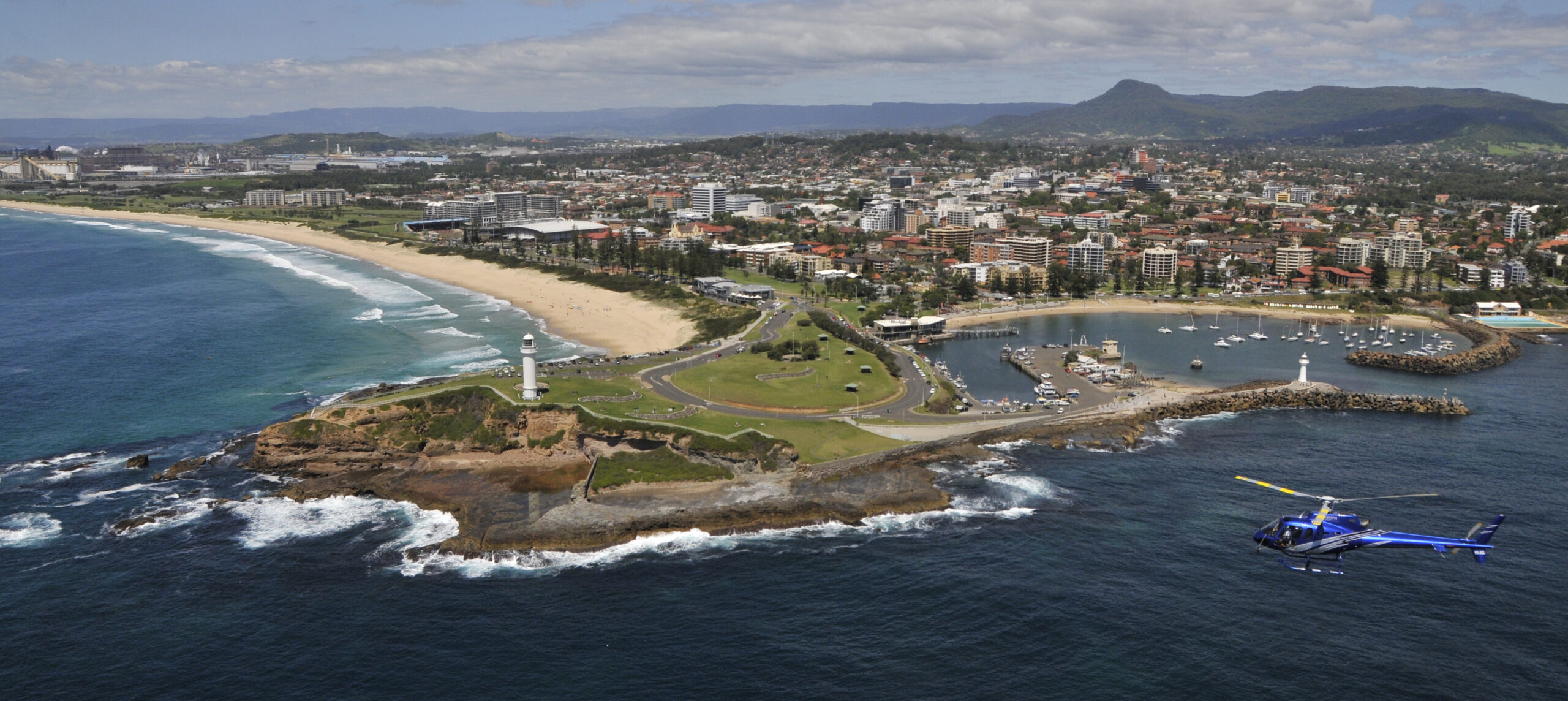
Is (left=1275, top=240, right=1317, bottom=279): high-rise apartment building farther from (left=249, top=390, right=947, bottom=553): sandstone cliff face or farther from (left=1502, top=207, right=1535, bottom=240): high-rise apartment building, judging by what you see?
(left=249, top=390, right=947, bottom=553): sandstone cliff face

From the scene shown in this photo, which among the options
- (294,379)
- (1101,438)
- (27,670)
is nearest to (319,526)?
(27,670)

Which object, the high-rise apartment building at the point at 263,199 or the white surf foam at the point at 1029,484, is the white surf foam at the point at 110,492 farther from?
the high-rise apartment building at the point at 263,199

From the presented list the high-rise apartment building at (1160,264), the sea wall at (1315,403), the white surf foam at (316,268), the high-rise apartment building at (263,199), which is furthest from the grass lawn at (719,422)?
the high-rise apartment building at (263,199)

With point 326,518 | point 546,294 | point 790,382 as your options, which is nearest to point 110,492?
point 326,518

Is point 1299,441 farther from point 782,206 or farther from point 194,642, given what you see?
point 782,206

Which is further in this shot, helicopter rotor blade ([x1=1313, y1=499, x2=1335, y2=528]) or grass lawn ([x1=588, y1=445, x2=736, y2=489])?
grass lawn ([x1=588, y1=445, x2=736, y2=489])

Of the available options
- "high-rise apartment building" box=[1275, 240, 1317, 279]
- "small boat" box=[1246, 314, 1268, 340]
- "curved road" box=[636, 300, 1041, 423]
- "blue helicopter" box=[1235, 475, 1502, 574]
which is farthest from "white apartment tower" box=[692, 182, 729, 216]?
"blue helicopter" box=[1235, 475, 1502, 574]

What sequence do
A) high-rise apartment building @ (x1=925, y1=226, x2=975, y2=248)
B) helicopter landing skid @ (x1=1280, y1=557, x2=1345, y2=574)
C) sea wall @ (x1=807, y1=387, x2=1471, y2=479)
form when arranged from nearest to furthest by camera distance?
helicopter landing skid @ (x1=1280, y1=557, x2=1345, y2=574) < sea wall @ (x1=807, y1=387, x2=1471, y2=479) < high-rise apartment building @ (x1=925, y1=226, x2=975, y2=248)
